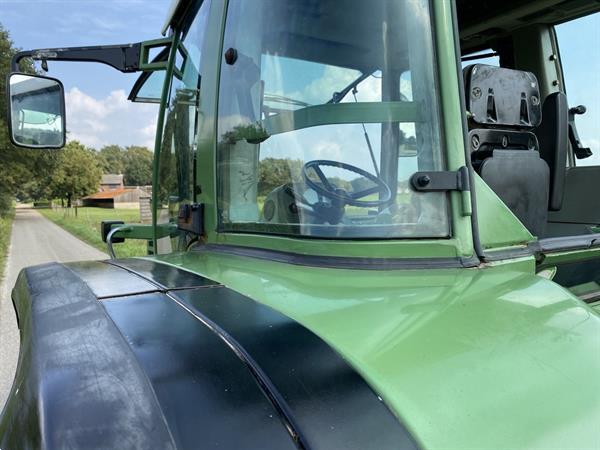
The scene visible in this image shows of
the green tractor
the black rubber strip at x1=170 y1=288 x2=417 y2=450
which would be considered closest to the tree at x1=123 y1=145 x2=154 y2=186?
the green tractor

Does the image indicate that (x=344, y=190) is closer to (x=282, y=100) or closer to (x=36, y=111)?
(x=282, y=100)

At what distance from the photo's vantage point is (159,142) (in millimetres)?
2703

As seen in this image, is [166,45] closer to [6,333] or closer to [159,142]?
[159,142]

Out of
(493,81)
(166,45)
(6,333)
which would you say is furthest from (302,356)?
(6,333)

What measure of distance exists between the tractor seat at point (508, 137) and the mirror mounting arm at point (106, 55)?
73.1 inches

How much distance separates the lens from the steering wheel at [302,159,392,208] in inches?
48.4

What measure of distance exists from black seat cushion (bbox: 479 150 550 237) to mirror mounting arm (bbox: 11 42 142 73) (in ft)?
6.55

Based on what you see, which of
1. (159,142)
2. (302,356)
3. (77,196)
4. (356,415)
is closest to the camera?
(356,415)

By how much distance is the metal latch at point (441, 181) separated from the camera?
3.82 ft

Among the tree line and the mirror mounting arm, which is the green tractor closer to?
the mirror mounting arm

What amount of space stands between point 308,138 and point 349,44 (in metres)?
0.32

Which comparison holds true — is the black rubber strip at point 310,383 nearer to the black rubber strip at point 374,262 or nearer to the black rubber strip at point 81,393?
the black rubber strip at point 81,393

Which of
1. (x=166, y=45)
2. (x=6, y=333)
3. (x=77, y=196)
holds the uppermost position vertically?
(x=77, y=196)

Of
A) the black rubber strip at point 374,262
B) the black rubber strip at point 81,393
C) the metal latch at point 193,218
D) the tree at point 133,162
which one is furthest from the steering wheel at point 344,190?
the tree at point 133,162
